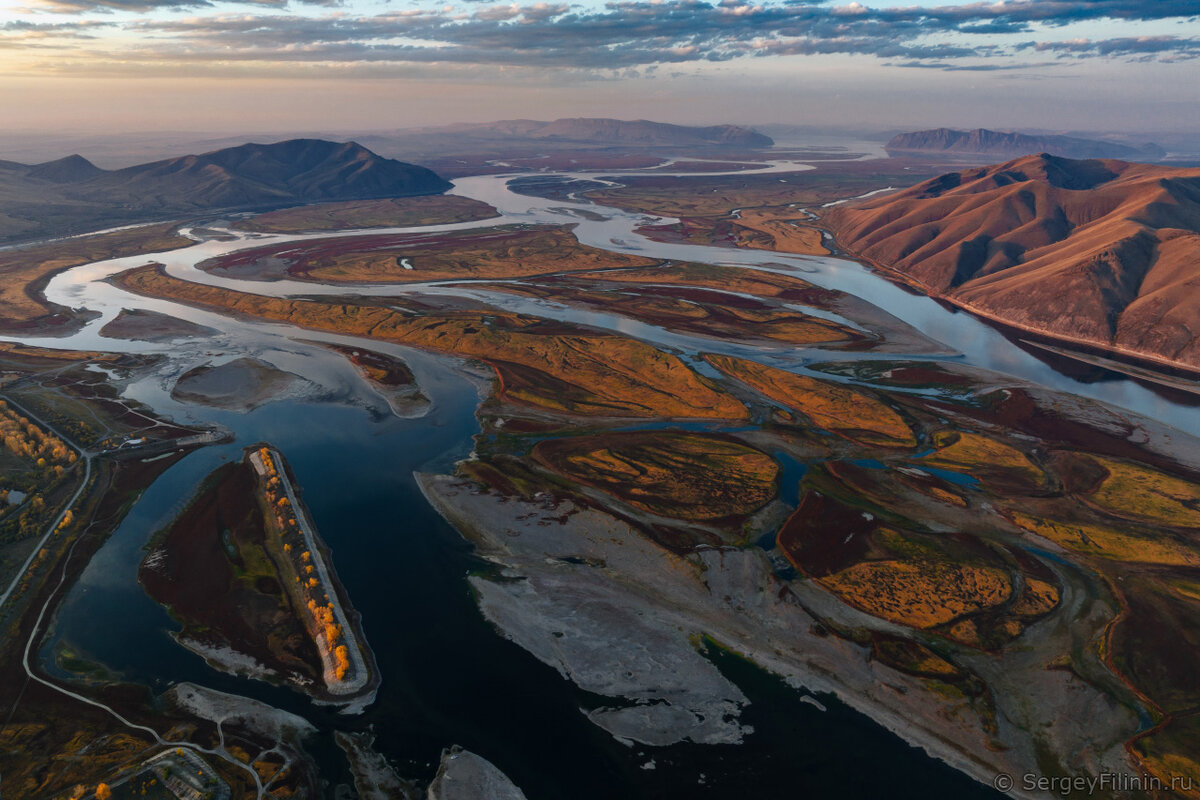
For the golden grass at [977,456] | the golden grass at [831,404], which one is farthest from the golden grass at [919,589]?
the golden grass at [831,404]

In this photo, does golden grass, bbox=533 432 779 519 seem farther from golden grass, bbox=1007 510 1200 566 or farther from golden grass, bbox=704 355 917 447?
golden grass, bbox=1007 510 1200 566

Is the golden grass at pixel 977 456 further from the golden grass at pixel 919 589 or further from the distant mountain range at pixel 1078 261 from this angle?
the distant mountain range at pixel 1078 261

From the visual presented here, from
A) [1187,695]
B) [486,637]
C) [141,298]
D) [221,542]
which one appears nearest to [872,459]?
[1187,695]

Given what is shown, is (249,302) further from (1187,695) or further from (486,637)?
(1187,695)

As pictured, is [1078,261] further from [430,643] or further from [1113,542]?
[430,643]

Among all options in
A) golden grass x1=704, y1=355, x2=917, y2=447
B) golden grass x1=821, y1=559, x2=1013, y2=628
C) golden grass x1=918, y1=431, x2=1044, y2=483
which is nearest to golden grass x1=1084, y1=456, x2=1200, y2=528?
golden grass x1=918, y1=431, x2=1044, y2=483
